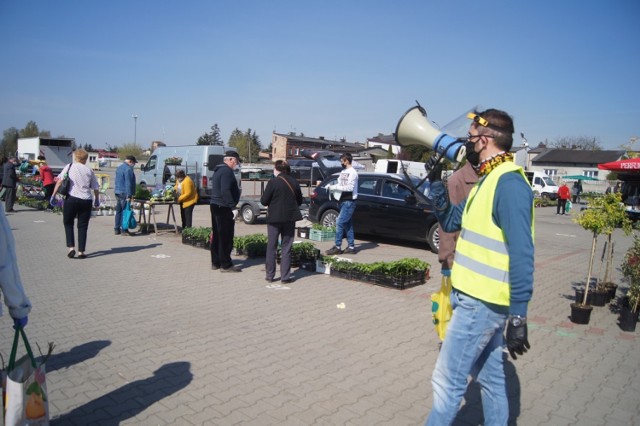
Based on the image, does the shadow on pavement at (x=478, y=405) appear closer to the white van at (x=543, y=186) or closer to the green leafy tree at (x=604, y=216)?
the green leafy tree at (x=604, y=216)

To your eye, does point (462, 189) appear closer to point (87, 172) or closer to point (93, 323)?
point (93, 323)

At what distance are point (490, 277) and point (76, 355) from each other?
4141 mm

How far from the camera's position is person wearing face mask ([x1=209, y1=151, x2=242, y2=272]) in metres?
7.95

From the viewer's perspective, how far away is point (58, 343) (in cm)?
486

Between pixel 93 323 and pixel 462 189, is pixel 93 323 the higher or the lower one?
the lower one

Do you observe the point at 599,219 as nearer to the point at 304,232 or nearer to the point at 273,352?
the point at 273,352

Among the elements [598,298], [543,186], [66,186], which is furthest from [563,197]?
[66,186]

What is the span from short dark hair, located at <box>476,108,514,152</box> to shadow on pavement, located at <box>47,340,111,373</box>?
4300 mm

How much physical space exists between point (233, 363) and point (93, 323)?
2.16 meters

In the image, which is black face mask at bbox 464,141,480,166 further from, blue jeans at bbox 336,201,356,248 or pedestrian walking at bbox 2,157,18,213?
pedestrian walking at bbox 2,157,18,213

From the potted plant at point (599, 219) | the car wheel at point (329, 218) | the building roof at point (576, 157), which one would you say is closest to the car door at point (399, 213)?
the car wheel at point (329, 218)

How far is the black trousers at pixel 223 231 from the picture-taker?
8109 mm

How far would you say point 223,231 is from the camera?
8.15 metres

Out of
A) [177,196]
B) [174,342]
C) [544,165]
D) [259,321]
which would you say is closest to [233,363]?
[174,342]
